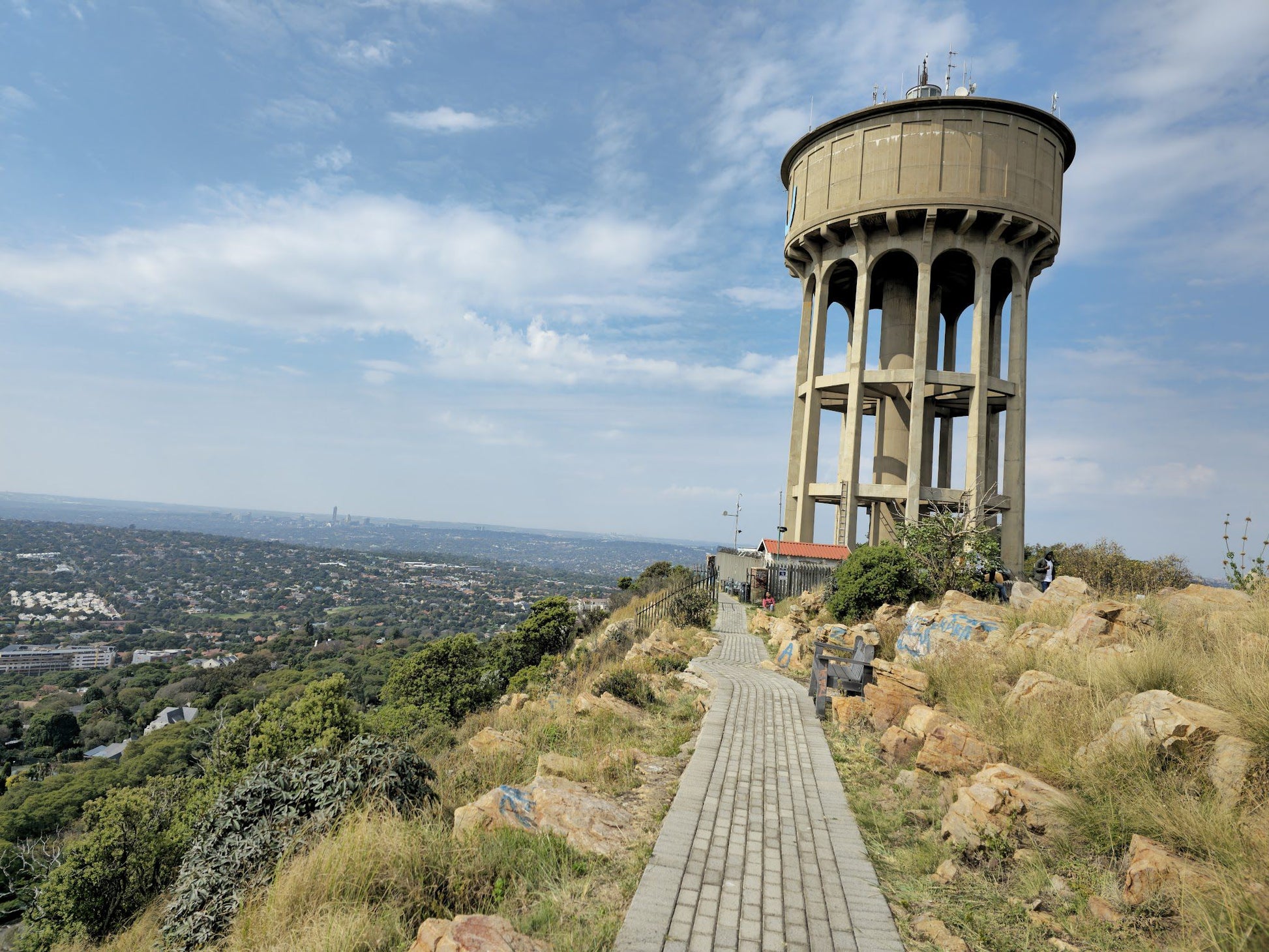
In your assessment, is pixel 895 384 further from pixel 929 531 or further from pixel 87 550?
pixel 87 550

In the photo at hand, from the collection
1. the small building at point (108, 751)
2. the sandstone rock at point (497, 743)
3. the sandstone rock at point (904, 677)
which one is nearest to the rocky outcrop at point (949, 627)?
the sandstone rock at point (904, 677)

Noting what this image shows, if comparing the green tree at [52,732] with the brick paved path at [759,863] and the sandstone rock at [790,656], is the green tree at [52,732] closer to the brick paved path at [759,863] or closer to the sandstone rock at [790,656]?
the sandstone rock at [790,656]

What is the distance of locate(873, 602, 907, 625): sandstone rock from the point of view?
44.2ft

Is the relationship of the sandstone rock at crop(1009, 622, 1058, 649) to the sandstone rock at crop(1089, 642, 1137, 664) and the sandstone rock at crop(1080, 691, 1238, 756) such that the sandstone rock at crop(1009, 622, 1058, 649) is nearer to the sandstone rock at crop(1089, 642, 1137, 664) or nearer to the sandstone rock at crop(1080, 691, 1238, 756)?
the sandstone rock at crop(1089, 642, 1137, 664)

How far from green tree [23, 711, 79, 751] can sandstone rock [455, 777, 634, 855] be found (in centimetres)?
3927

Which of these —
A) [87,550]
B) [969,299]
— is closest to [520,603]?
[969,299]

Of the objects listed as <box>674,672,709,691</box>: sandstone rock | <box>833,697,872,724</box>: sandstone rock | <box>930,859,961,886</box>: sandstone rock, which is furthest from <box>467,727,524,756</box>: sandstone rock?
<box>930,859,961,886</box>: sandstone rock

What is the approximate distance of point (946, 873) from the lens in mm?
4395

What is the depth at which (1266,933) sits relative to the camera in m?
2.85

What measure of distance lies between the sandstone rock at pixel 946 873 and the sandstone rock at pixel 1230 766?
5.44 ft

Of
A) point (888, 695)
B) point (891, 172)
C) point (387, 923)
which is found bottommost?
point (387, 923)

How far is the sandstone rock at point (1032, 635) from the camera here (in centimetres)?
820

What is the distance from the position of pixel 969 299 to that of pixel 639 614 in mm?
22059

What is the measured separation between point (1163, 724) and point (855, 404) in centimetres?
1981
